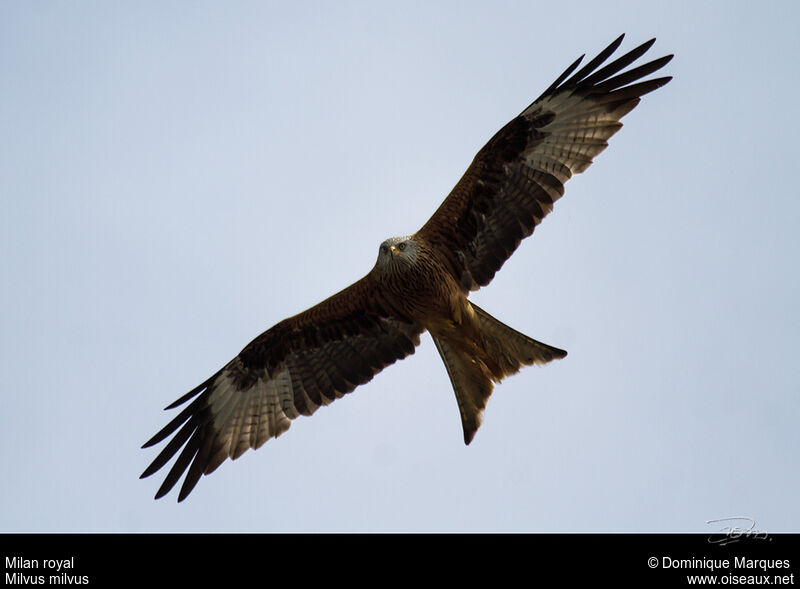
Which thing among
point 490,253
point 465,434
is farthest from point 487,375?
point 490,253

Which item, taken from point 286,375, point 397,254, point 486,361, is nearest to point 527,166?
point 397,254

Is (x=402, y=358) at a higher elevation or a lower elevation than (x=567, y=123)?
lower

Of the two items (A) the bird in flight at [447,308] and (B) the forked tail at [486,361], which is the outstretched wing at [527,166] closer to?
(A) the bird in flight at [447,308]

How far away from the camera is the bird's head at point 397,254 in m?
8.57

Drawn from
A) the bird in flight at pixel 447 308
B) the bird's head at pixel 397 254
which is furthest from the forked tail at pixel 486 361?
the bird's head at pixel 397 254

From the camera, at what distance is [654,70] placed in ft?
27.8

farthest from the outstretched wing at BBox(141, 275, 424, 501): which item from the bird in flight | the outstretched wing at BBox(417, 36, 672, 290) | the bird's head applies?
the outstretched wing at BBox(417, 36, 672, 290)

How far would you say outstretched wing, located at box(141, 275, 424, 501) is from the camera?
9.40m

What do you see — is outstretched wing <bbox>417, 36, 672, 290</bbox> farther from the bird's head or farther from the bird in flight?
the bird's head

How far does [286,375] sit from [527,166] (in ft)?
11.0

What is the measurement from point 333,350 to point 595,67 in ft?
12.8

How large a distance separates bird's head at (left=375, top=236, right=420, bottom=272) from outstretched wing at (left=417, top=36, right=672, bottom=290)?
1.28ft
